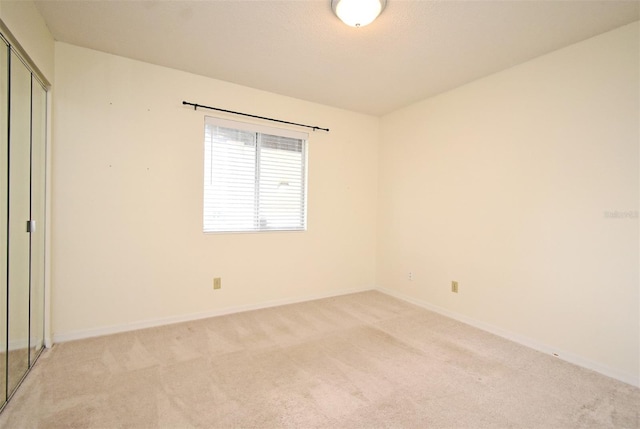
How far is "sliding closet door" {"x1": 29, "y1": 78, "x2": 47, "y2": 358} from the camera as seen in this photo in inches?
87.6

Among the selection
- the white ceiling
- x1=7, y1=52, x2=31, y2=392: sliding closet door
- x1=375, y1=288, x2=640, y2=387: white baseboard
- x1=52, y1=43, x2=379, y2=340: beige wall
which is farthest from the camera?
x1=52, y1=43, x2=379, y2=340: beige wall

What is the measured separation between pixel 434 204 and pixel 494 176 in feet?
2.48

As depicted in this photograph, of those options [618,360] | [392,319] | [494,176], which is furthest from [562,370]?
[494,176]

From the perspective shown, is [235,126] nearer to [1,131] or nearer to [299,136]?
[299,136]

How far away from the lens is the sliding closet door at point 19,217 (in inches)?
74.0

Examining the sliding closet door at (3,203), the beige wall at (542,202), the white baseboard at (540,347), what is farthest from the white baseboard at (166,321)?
the beige wall at (542,202)

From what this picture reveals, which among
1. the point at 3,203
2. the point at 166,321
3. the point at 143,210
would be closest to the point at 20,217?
the point at 3,203

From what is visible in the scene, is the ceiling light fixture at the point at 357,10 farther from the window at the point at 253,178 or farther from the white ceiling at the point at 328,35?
the window at the point at 253,178

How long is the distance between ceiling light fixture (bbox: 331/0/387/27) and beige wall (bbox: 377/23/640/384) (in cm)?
165

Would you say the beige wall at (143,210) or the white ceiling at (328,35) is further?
the beige wall at (143,210)

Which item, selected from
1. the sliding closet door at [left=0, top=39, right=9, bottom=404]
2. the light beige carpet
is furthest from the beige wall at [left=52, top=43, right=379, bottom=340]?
the sliding closet door at [left=0, top=39, right=9, bottom=404]

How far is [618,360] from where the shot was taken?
Answer: 2213 millimetres

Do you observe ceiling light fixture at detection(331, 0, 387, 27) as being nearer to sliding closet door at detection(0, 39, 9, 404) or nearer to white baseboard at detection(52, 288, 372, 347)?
sliding closet door at detection(0, 39, 9, 404)

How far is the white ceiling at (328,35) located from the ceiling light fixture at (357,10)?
0.09m
